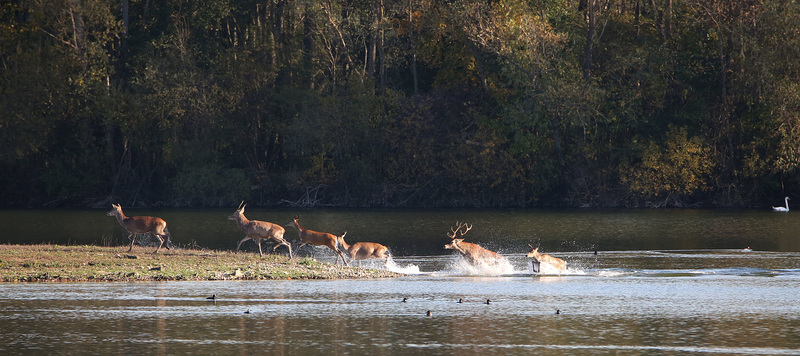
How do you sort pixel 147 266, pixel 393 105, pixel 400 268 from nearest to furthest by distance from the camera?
pixel 147 266, pixel 400 268, pixel 393 105

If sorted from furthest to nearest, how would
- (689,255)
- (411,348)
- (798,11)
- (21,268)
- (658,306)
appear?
(798,11) < (689,255) < (21,268) < (658,306) < (411,348)

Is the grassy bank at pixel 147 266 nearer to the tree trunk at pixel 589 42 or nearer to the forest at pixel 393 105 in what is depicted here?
the forest at pixel 393 105

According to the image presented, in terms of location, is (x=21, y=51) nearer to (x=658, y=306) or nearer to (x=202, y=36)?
(x=202, y=36)

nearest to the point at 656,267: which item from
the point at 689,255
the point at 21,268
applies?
the point at 689,255

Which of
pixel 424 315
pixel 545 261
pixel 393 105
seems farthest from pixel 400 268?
pixel 393 105

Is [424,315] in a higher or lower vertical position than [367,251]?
lower

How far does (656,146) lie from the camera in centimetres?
5647

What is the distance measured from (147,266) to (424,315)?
853 centimetres

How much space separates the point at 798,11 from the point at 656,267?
32.9 metres

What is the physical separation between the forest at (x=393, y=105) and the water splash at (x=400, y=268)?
103 feet

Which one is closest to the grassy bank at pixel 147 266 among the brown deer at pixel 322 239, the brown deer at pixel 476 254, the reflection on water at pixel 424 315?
the brown deer at pixel 322 239

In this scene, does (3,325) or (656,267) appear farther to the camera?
(656,267)

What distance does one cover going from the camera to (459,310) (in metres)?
18.2

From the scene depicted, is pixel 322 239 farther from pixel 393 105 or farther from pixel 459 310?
pixel 393 105
